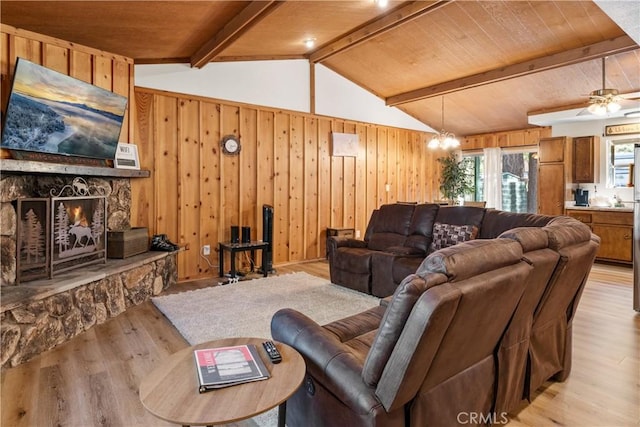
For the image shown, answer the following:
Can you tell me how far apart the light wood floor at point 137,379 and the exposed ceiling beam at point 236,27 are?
3.12 m

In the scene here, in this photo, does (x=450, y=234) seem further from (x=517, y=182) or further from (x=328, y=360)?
(x=517, y=182)

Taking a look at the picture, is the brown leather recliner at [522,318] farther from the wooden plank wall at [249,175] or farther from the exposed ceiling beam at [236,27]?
the wooden plank wall at [249,175]

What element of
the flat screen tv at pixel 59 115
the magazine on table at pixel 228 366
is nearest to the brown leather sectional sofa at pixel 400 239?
the magazine on table at pixel 228 366

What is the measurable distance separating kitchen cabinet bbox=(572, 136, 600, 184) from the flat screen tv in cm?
738

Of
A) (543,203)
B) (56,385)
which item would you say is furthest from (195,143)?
(543,203)

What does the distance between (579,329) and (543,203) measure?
440 centimetres

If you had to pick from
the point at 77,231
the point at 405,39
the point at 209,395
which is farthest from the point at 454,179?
the point at 209,395

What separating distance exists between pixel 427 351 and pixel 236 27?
381 centimetres

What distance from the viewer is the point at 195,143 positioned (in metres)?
5.13

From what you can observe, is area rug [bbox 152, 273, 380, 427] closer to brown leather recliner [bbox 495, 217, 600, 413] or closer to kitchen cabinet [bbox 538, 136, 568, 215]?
Result: brown leather recliner [bbox 495, 217, 600, 413]

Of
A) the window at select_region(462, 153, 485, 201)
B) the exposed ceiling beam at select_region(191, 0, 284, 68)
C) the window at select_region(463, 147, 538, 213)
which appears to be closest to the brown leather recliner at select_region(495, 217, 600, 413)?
the exposed ceiling beam at select_region(191, 0, 284, 68)

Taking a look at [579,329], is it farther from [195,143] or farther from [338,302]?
[195,143]

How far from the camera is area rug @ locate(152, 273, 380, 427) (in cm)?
324

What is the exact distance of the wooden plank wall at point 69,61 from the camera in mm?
3172
